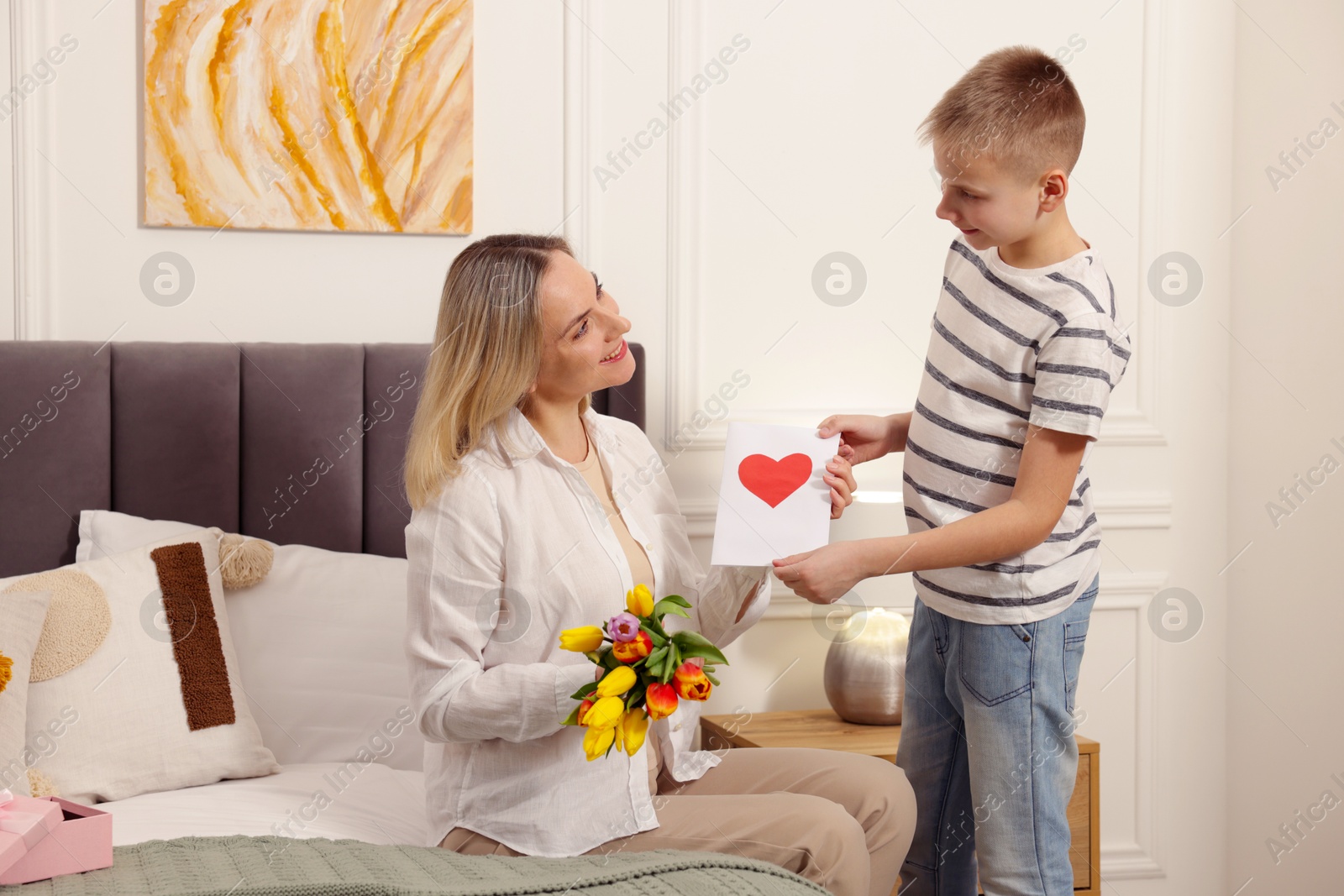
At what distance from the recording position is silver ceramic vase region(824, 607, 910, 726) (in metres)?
2.17

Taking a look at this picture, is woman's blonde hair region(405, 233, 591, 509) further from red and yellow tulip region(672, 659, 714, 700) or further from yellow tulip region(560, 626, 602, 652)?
red and yellow tulip region(672, 659, 714, 700)

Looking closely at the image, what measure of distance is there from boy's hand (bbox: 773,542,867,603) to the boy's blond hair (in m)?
0.55

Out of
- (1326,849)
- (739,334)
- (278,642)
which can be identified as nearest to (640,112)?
(739,334)

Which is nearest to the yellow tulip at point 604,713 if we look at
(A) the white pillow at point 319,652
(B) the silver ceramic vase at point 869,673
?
(A) the white pillow at point 319,652

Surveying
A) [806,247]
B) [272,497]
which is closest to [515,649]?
[272,497]

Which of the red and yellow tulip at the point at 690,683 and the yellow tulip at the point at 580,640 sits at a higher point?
the yellow tulip at the point at 580,640

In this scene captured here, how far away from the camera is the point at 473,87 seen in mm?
2291

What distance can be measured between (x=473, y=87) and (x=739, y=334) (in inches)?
31.8

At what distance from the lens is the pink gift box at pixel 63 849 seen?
4.14 feet

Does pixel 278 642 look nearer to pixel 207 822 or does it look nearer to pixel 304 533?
pixel 304 533

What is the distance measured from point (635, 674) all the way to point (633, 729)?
6cm

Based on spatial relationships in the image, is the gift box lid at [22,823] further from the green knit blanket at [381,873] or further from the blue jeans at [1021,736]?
the blue jeans at [1021,736]

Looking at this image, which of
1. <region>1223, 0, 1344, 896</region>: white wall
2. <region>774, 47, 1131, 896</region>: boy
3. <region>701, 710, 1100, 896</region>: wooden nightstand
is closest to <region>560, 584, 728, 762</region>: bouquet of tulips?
<region>774, 47, 1131, 896</region>: boy

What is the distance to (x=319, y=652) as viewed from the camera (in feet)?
6.34
